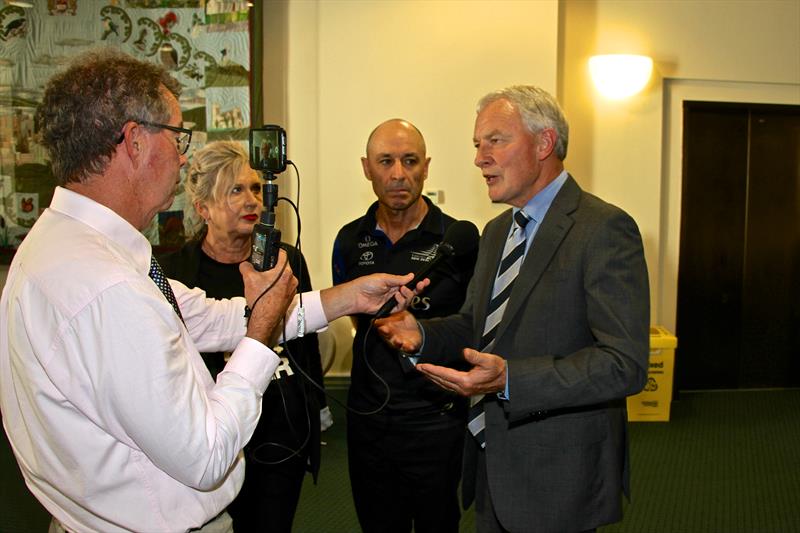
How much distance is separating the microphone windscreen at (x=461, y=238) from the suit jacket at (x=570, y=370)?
33 centimetres

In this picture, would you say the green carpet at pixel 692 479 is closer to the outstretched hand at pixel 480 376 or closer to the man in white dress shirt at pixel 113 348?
the outstretched hand at pixel 480 376

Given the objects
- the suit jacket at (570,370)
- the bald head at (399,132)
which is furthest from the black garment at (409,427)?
the suit jacket at (570,370)

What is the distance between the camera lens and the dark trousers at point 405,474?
8.09 feet

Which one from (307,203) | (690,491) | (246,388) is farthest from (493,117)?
(307,203)

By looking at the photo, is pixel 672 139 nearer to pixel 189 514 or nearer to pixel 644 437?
pixel 644 437

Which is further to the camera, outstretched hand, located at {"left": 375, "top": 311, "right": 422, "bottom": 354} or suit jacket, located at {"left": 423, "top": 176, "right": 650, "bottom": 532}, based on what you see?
outstretched hand, located at {"left": 375, "top": 311, "right": 422, "bottom": 354}

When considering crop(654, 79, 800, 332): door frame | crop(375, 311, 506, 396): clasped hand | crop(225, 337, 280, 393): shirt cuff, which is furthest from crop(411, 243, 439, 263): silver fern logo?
crop(654, 79, 800, 332): door frame

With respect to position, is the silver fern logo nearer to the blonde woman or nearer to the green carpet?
the blonde woman

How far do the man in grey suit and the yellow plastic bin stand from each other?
3.32 meters

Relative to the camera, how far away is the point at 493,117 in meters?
2.07

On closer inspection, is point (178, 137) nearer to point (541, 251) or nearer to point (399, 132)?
point (541, 251)

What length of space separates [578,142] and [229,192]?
3620mm

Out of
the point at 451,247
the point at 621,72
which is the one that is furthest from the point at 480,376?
the point at 621,72

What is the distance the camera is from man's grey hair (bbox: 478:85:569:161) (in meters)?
2.03
